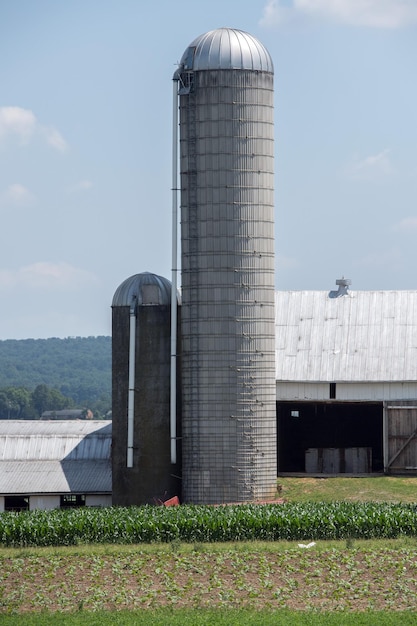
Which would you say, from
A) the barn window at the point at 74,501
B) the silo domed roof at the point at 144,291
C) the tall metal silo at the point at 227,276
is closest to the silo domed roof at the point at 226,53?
the tall metal silo at the point at 227,276

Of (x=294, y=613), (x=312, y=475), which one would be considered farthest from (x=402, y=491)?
(x=294, y=613)

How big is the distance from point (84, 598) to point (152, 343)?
18.2 meters

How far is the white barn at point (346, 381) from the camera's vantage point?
58.9 metres

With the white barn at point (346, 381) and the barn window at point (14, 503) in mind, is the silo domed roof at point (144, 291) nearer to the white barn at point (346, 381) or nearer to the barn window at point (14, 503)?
the white barn at point (346, 381)

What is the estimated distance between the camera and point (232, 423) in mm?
54719

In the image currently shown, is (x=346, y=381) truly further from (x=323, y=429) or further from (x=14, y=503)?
(x=14, y=503)

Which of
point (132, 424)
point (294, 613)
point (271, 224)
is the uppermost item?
point (271, 224)

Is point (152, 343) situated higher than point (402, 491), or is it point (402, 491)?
point (152, 343)

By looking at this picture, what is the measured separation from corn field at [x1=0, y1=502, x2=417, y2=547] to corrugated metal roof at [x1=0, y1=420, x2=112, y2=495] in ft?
33.3

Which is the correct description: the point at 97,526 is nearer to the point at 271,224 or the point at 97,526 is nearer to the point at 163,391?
the point at 163,391

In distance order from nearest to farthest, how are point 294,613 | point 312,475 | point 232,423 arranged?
1. point 294,613
2. point 232,423
3. point 312,475

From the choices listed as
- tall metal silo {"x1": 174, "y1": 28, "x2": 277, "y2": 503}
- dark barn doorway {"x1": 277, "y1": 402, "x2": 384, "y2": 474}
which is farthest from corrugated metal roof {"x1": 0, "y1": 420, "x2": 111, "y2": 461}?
tall metal silo {"x1": 174, "y1": 28, "x2": 277, "y2": 503}

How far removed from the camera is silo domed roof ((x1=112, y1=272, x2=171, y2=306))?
56781 millimetres

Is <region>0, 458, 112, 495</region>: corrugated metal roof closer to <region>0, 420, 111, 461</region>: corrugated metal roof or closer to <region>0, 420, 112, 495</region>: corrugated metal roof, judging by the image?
<region>0, 420, 112, 495</region>: corrugated metal roof
